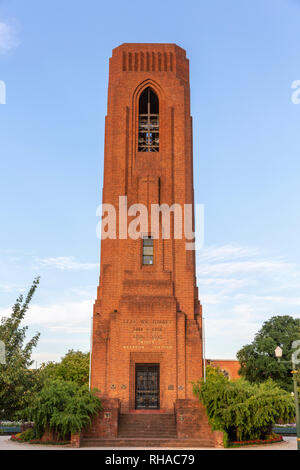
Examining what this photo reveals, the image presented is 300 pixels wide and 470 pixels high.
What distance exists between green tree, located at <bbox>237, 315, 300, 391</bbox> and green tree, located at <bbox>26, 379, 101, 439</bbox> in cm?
3014

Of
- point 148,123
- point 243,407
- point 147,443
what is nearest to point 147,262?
point 148,123

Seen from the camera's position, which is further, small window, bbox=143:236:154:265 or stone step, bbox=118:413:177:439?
small window, bbox=143:236:154:265

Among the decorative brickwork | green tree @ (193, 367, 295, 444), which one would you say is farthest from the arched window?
Result: the decorative brickwork

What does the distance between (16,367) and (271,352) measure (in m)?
39.5

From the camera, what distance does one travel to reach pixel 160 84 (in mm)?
37125

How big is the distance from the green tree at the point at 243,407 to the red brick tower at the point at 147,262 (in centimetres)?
186

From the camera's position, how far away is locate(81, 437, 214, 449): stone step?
23.4 metres

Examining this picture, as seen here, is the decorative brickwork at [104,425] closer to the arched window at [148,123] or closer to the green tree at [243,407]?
the green tree at [243,407]

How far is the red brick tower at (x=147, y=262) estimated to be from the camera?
97.9 feet

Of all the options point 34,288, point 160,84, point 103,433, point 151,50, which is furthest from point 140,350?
point 151,50

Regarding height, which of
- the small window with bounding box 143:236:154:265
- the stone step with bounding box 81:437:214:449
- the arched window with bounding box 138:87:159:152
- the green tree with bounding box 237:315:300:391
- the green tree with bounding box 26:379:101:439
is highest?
the arched window with bounding box 138:87:159:152

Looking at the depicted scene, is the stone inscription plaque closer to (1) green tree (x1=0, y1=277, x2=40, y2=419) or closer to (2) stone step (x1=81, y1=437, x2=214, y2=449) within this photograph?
(2) stone step (x1=81, y1=437, x2=214, y2=449)
